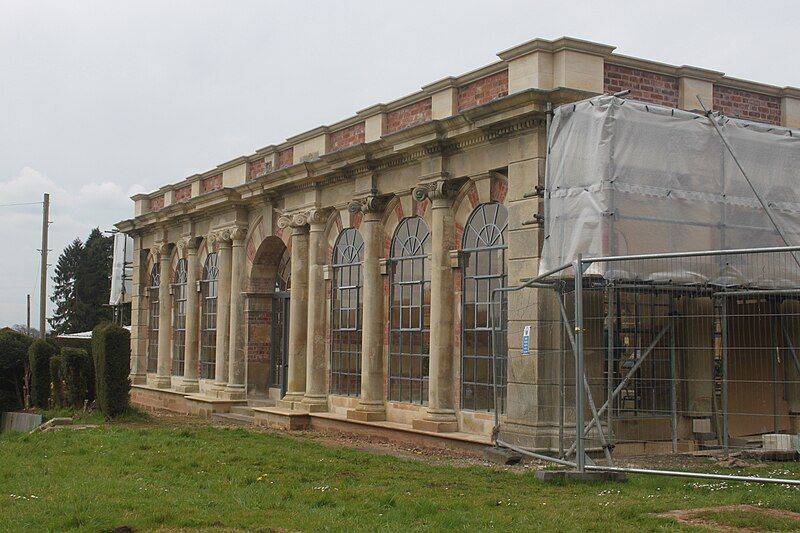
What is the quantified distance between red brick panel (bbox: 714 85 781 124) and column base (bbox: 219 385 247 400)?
43.8ft

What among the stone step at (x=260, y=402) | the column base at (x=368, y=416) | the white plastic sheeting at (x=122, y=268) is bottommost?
the stone step at (x=260, y=402)

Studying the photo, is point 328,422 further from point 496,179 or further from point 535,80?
point 535,80

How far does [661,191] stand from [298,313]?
10125 millimetres

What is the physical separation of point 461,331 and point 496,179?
8.60 ft

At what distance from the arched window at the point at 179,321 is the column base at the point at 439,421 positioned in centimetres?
1307

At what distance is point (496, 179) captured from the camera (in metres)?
15.2

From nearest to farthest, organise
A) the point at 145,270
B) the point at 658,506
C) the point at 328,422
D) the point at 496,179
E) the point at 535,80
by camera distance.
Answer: the point at 658,506 → the point at 535,80 → the point at 496,179 → the point at 328,422 → the point at 145,270

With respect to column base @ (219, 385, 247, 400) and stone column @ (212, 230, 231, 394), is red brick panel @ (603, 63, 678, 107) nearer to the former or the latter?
stone column @ (212, 230, 231, 394)

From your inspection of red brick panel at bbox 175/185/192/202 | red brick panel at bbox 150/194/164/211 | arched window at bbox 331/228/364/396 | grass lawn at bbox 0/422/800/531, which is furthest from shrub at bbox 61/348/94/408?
red brick panel at bbox 150/194/164/211

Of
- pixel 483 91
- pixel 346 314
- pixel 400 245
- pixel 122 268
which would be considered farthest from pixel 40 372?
pixel 483 91

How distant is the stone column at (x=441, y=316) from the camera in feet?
52.5

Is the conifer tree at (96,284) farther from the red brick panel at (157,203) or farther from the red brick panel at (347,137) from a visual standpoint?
the red brick panel at (347,137)

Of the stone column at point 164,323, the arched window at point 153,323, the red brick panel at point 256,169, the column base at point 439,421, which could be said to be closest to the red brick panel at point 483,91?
the column base at point 439,421

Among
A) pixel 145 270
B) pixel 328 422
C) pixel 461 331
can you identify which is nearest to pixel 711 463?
pixel 461 331
